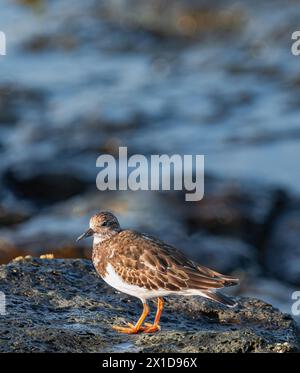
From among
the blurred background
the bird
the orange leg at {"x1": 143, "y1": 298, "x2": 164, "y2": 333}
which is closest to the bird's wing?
the bird

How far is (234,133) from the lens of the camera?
1659cm

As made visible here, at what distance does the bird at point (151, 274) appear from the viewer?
6.10m

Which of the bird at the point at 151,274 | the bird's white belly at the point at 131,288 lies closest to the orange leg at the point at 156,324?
the bird at the point at 151,274

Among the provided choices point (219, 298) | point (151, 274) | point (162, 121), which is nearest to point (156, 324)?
point (151, 274)

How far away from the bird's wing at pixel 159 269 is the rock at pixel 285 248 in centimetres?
535

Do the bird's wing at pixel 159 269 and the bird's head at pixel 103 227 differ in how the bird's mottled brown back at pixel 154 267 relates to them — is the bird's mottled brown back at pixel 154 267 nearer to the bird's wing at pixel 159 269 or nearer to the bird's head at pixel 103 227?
the bird's wing at pixel 159 269

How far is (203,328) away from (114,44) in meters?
16.4

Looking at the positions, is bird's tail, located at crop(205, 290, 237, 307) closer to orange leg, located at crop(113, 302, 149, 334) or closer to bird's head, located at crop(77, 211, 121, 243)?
orange leg, located at crop(113, 302, 149, 334)

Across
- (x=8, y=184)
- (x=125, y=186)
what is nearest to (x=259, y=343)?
(x=125, y=186)

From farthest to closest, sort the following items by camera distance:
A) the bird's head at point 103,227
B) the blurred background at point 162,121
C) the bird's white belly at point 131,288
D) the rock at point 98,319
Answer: the blurred background at point 162,121, the bird's head at point 103,227, the bird's white belly at point 131,288, the rock at point 98,319

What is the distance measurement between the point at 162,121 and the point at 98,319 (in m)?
11.3

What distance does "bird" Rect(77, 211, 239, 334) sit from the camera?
6.10m

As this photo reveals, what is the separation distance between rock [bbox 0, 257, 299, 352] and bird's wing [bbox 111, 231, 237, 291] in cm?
31
